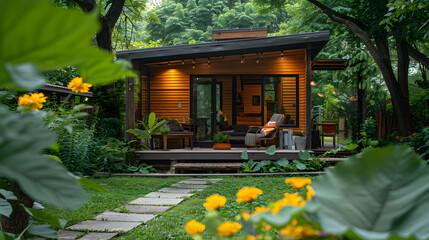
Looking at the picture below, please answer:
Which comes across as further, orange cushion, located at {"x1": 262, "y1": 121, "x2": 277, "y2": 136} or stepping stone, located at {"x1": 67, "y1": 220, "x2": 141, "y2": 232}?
orange cushion, located at {"x1": 262, "y1": 121, "x2": 277, "y2": 136}

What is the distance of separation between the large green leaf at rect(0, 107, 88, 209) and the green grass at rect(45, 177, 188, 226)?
2.32m

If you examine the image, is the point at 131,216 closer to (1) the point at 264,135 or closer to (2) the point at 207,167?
(2) the point at 207,167

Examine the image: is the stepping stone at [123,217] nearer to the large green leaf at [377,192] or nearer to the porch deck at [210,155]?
the large green leaf at [377,192]

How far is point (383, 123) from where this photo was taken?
34.5ft

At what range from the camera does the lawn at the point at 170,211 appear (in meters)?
3.12

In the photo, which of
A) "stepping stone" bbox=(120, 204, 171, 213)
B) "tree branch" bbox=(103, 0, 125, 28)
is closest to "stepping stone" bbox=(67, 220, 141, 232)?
A: "stepping stone" bbox=(120, 204, 171, 213)

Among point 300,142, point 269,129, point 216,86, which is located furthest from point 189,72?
point 300,142

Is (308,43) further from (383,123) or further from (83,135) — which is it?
(83,135)

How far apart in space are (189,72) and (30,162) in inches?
401

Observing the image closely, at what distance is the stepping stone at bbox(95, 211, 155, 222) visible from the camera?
3.52 metres

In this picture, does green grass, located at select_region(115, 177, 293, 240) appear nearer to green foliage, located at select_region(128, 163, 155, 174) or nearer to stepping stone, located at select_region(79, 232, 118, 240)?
stepping stone, located at select_region(79, 232, 118, 240)

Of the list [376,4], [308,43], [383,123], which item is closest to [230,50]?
[308,43]

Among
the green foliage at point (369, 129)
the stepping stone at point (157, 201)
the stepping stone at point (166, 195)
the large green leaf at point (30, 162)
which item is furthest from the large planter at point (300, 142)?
the large green leaf at point (30, 162)

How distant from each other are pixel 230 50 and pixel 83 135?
4237mm
